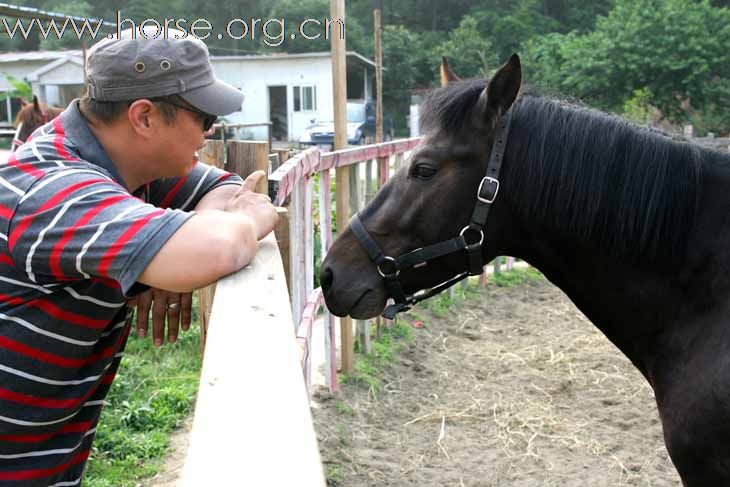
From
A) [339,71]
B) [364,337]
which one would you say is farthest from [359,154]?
[364,337]

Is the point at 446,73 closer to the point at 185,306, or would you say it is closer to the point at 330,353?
the point at 185,306

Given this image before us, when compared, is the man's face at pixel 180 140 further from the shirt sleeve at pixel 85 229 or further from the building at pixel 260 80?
the building at pixel 260 80

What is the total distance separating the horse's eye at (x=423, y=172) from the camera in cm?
227

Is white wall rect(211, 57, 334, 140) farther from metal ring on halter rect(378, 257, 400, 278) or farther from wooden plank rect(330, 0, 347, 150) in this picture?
metal ring on halter rect(378, 257, 400, 278)

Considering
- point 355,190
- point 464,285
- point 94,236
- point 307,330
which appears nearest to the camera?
point 94,236

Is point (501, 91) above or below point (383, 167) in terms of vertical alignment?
above

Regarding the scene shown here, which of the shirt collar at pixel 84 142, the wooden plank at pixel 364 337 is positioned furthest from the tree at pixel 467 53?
the shirt collar at pixel 84 142

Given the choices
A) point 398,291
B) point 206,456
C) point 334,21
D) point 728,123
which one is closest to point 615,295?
point 398,291

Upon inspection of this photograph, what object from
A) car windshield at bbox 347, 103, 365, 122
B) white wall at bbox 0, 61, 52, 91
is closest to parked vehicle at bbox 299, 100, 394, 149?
car windshield at bbox 347, 103, 365, 122

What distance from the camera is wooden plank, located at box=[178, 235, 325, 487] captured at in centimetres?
67

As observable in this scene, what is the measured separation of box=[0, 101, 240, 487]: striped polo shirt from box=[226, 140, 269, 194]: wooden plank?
0.83 m

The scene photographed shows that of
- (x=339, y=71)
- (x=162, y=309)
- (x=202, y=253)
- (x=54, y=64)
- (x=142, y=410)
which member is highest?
(x=339, y=71)

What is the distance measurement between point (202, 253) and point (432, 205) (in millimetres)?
1162

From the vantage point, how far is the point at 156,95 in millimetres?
1443
